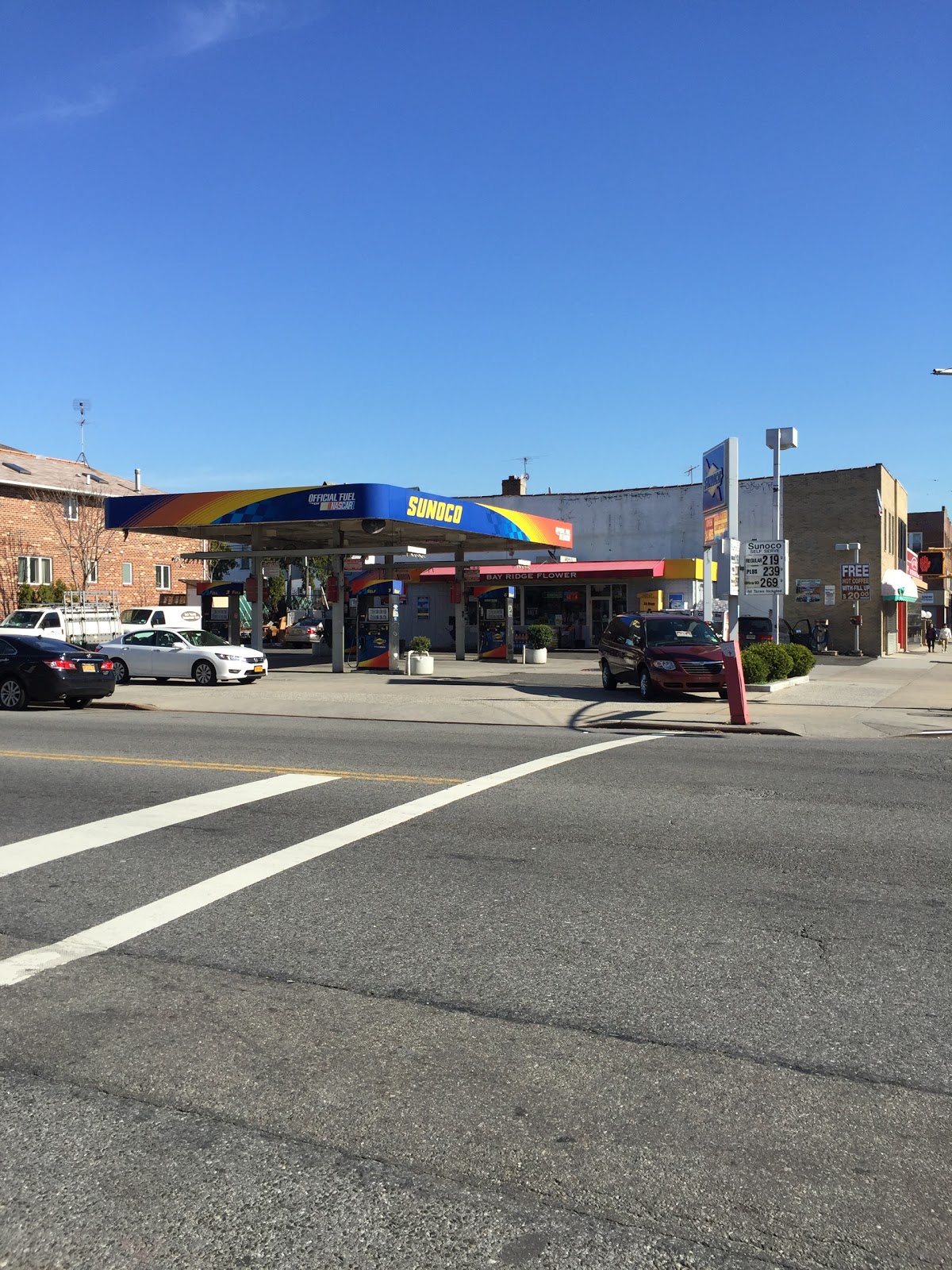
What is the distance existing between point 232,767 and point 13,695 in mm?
9143

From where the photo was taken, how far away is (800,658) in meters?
23.1

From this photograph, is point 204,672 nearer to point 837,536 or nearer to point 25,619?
point 25,619

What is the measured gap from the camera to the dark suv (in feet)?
62.4

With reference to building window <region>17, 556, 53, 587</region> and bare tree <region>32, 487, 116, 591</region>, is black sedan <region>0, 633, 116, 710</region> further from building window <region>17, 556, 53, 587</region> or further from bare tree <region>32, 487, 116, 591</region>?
bare tree <region>32, 487, 116, 591</region>

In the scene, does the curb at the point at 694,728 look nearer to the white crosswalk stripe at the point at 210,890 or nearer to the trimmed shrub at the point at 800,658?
the white crosswalk stripe at the point at 210,890

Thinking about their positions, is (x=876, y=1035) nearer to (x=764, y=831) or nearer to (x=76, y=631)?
(x=764, y=831)

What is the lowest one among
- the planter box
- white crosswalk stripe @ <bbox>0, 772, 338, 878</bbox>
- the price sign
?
white crosswalk stripe @ <bbox>0, 772, 338, 878</bbox>

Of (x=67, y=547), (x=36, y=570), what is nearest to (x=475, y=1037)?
(x=36, y=570)

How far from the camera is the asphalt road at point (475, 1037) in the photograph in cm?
301

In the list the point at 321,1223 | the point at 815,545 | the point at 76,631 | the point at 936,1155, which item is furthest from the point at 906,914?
the point at 815,545

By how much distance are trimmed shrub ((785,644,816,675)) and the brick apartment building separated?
27728 mm

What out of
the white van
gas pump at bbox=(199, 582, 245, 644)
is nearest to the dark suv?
the white van

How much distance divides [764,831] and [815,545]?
36.6m

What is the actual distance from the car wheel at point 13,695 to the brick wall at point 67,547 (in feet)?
76.0
